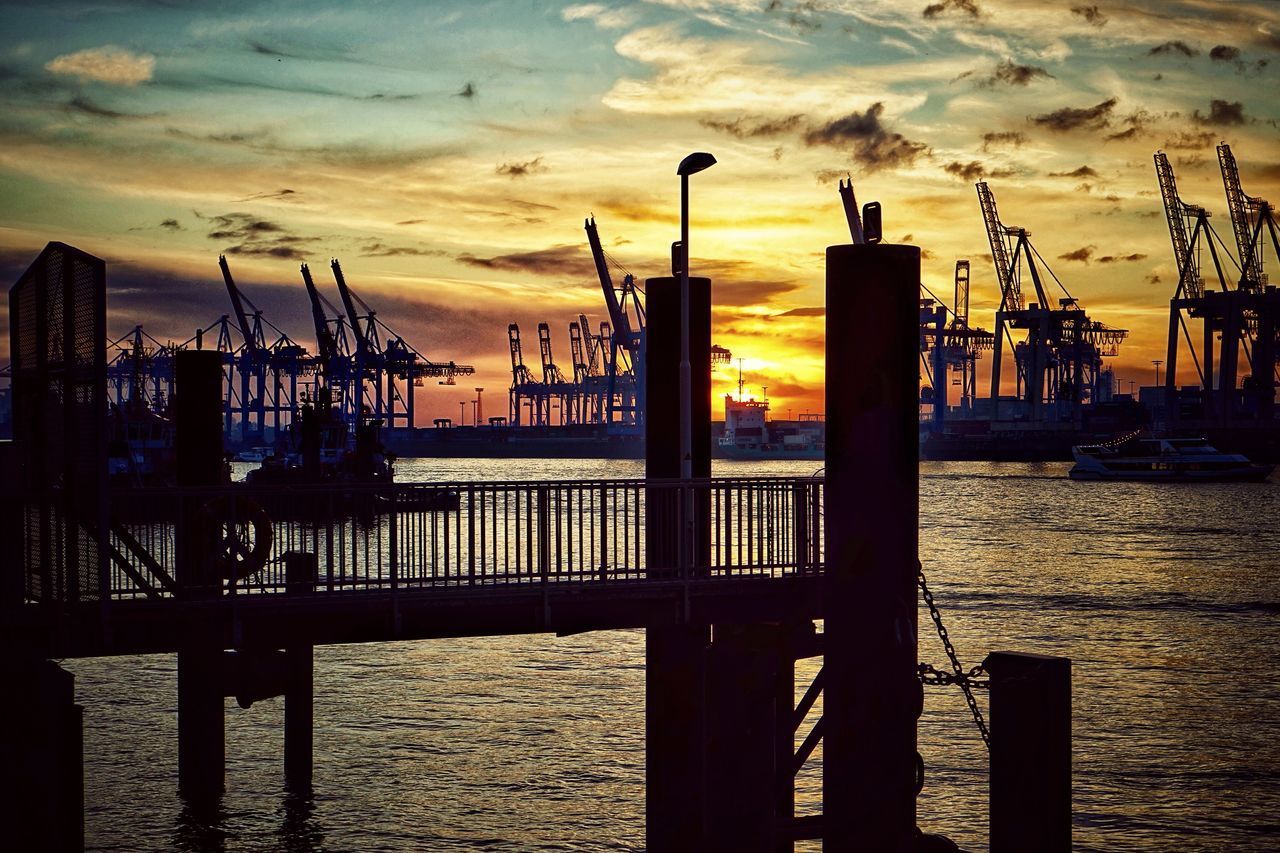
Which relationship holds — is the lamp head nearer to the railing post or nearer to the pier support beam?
the railing post

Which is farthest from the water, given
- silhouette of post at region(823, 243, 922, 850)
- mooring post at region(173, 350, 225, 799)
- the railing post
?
silhouette of post at region(823, 243, 922, 850)

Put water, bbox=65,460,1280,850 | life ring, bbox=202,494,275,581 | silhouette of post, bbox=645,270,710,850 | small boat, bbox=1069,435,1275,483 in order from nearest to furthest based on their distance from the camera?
silhouette of post, bbox=645,270,710,850
life ring, bbox=202,494,275,581
water, bbox=65,460,1280,850
small boat, bbox=1069,435,1275,483

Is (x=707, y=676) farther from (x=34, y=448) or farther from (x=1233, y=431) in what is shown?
(x=1233, y=431)

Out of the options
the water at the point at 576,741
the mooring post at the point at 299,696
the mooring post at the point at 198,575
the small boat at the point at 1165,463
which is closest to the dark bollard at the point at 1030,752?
the mooring post at the point at 198,575

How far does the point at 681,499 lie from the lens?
51.3 ft

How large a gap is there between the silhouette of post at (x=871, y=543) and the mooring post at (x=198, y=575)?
5855mm

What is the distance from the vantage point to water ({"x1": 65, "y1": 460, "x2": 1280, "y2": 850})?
821 inches

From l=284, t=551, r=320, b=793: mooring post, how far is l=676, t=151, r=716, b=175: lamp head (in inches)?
252

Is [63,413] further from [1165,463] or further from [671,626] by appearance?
[1165,463]

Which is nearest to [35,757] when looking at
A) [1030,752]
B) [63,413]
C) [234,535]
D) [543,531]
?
[63,413]

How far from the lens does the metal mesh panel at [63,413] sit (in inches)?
493

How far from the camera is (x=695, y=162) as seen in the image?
17594 mm

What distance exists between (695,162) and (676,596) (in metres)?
5.56

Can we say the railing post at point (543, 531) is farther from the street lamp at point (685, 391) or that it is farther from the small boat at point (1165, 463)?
the small boat at point (1165, 463)
